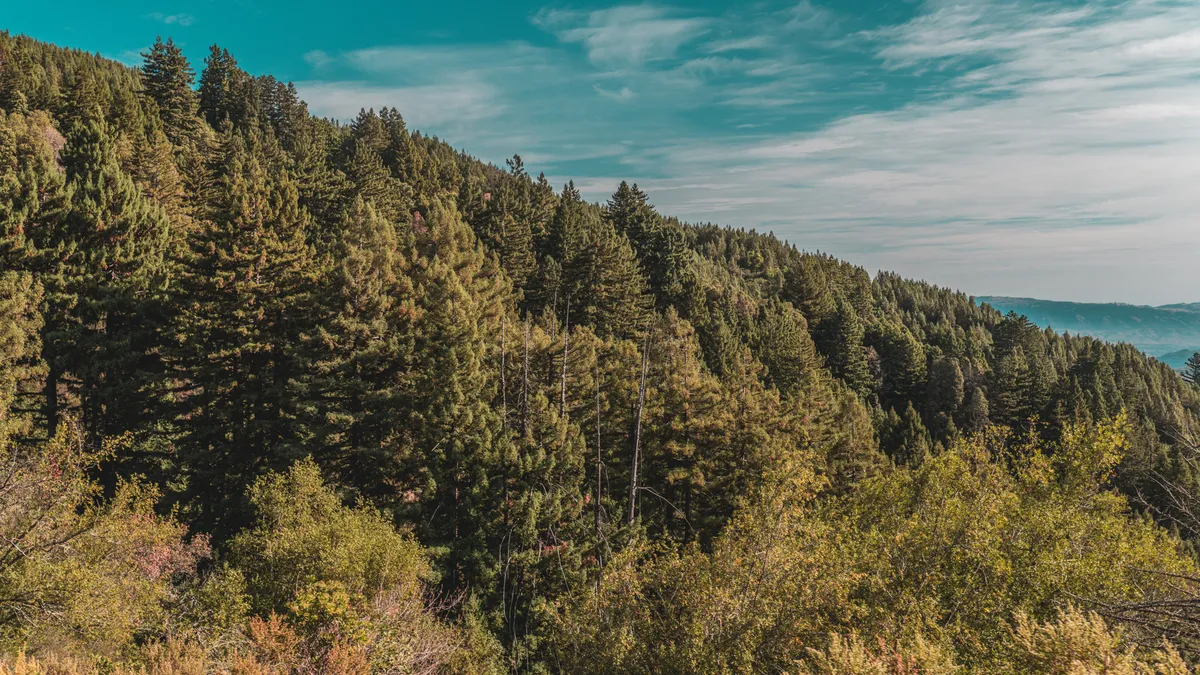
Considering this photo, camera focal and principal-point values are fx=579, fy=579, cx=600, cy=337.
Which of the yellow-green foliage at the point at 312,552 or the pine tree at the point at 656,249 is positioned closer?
the yellow-green foliage at the point at 312,552

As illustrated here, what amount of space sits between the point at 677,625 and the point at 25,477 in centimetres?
Result: 1673

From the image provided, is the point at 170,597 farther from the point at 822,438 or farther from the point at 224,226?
the point at 822,438

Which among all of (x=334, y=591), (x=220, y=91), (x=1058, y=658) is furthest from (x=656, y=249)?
(x=220, y=91)

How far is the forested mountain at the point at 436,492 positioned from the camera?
1329 centimetres

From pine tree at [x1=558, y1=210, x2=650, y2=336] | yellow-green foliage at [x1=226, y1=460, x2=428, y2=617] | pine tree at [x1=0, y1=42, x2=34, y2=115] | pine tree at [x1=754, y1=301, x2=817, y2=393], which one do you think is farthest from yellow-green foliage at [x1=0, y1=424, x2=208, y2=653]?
pine tree at [x1=0, y1=42, x2=34, y2=115]

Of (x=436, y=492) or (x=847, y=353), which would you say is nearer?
(x=436, y=492)

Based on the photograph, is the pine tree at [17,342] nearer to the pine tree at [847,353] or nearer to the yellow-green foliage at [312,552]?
the yellow-green foliage at [312,552]

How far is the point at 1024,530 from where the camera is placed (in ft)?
53.1

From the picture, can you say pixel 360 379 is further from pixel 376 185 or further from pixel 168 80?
pixel 168 80

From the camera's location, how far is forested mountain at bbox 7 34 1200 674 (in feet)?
43.6

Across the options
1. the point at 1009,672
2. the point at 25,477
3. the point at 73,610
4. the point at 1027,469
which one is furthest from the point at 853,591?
the point at 25,477

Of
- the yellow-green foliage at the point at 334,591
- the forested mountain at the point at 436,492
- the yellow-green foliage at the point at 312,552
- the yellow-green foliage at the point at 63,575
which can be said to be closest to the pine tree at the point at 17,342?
the forested mountain at the point at 436,492

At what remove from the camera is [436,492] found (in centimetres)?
2580

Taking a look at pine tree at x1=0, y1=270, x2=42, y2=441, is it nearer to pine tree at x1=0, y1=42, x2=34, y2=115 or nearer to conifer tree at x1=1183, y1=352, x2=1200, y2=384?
conifer tree at x1=1183, y1=352, x2=1200, y2=384
